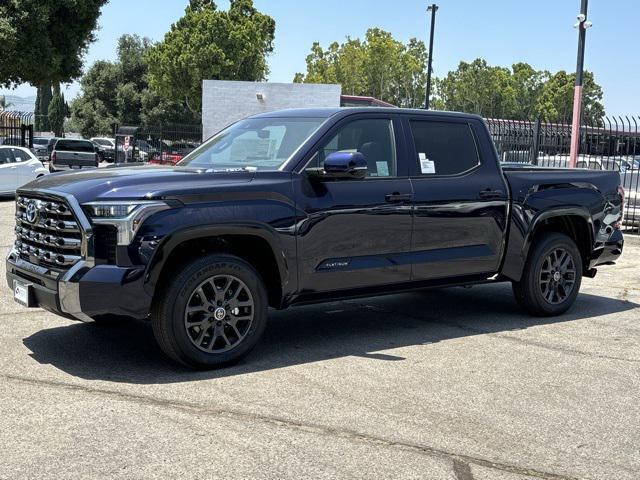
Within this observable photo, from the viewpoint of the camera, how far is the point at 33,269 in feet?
18.2

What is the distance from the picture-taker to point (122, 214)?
512cm

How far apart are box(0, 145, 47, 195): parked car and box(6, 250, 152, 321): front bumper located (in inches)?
649

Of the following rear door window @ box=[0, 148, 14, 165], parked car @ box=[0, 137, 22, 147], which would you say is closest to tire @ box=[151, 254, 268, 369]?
rear door window @ box=[0, 148, 14, 165]

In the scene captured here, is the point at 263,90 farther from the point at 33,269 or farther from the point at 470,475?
the point at 470,475

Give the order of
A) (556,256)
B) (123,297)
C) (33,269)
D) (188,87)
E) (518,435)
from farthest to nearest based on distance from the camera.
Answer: (188,87) → (556,256) → (33,269) → (123,297) → (518,435)

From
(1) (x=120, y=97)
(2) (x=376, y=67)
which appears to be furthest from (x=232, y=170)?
(2) (x=376, y=67)

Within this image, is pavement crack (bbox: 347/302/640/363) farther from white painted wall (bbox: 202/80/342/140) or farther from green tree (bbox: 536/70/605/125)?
green tree (bbox: 536/70/605/125)

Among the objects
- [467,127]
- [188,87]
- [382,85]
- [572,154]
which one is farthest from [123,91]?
[467,127]

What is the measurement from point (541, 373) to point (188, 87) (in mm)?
49218

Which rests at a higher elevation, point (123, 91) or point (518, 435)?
point (123, 91)

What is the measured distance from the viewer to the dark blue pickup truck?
518 cm

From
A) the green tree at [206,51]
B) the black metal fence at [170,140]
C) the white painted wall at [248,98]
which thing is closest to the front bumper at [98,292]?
the black metal fence at [170,140]

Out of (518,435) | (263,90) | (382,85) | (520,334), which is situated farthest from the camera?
(382,85)

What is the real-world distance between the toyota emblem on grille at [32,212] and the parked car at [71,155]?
22645 millimetres
